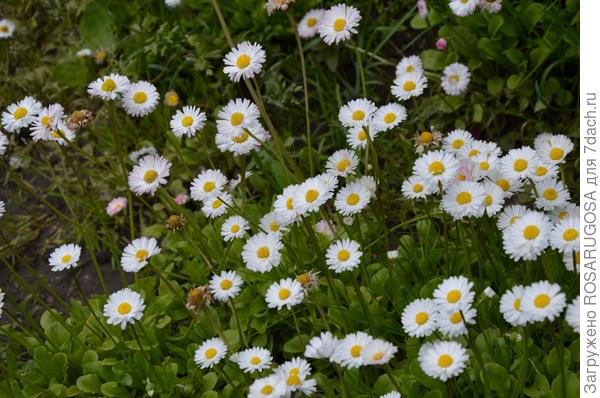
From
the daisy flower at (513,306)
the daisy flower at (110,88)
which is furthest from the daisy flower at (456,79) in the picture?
the daisy flower at (513,306)

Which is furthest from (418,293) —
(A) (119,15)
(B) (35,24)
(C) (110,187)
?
(B) (35,24)

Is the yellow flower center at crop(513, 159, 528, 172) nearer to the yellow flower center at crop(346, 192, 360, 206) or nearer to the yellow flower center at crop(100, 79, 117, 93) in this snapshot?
the yellow flower center at crop(346, 192, 360, 206)

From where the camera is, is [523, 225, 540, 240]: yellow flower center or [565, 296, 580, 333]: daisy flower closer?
[565, 296, 580, 333]: daisy flower

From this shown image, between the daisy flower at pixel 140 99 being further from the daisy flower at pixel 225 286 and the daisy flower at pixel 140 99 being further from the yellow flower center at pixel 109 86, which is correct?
the daisy flower at pixel 225 286

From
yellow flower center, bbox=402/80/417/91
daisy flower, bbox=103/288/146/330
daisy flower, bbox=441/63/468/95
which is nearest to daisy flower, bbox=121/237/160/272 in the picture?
daisy flower, bbox=103/288/146/330

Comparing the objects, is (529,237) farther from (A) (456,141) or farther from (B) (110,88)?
(B) (110,88)

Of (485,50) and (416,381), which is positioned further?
(485,50)

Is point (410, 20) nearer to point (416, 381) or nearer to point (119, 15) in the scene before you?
point (119, 15)
